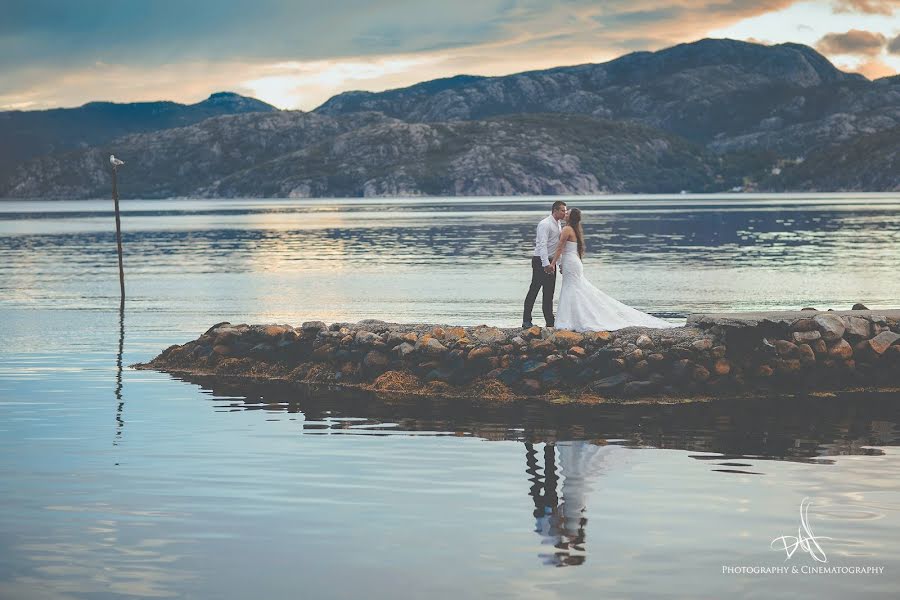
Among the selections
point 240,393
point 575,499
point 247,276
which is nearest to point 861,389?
point 575,499

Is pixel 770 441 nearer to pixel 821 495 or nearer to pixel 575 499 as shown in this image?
pixel 821 495

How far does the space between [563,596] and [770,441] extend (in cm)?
896

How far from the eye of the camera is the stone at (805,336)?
78.2 feet

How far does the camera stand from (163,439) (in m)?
19.2

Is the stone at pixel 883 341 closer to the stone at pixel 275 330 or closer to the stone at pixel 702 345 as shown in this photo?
the stone at pixel 702 345

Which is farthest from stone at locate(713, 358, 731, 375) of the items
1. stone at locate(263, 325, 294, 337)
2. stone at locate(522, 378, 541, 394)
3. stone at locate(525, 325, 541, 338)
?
stone at locate(263, 325, 294, 337)

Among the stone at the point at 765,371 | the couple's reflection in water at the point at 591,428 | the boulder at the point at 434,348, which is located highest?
the boulder at the point at 434,348

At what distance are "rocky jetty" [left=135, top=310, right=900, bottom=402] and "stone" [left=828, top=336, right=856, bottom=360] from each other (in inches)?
0.8

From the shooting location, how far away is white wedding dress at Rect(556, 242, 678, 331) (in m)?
25.1

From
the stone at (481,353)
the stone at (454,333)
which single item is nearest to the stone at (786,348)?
the stone at (481,353)

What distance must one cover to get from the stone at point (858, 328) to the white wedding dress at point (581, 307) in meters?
4.03

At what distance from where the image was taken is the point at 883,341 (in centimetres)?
2412

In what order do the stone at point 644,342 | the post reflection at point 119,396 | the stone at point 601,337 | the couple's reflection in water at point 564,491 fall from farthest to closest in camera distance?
1. the stone at point 601,337
2. the stone at point 644,342
3. the post reflection at point 119,396
4. the couple's reflection in water at point 564,491

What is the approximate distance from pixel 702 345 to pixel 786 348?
1.86 metres
